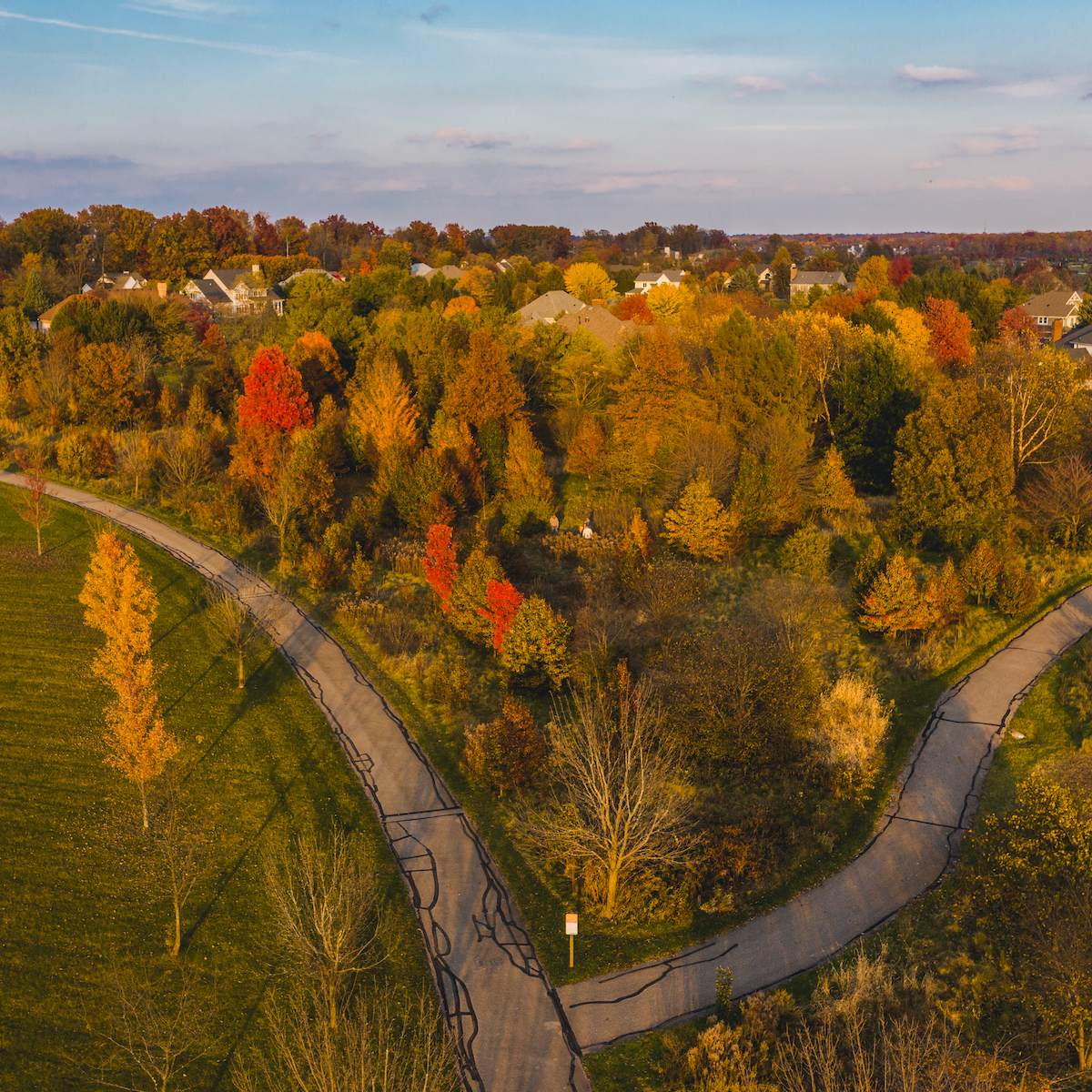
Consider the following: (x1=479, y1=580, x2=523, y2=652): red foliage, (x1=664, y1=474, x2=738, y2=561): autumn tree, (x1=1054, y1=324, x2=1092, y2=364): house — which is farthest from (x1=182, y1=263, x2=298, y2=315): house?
(x1=1054, y1=324, x2=1092, y2=364): house

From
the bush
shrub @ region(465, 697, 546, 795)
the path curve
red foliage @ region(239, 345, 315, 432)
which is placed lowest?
the path curve

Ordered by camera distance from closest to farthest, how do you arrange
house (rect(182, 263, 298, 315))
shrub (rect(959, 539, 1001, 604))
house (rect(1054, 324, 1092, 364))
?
shrub (rect(959, 539, 1001, 604)) → house (rect(1054, 324, 1092, 364)) → house (rect(182, 263, 298, 315))

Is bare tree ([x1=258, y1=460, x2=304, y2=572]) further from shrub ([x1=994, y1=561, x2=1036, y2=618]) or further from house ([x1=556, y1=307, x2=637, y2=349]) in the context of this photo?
shrub ([x1=994, y1=561, x2=1036, y2=618])

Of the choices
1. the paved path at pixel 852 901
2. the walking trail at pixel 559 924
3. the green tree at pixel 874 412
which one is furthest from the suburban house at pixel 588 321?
the paved path at pixel 852 901

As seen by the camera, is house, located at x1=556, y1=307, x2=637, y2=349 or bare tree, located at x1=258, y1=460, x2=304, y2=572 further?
house, located at x1=556, y1=307, x2=637, y2=349

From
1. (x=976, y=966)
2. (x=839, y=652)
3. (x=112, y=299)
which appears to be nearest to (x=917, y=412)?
(x=839, y=652)

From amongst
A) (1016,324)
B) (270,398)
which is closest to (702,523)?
(270,398)

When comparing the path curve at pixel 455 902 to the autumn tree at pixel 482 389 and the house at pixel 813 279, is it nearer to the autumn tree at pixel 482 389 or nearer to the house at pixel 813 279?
the autumn tree at pixel 482 389
